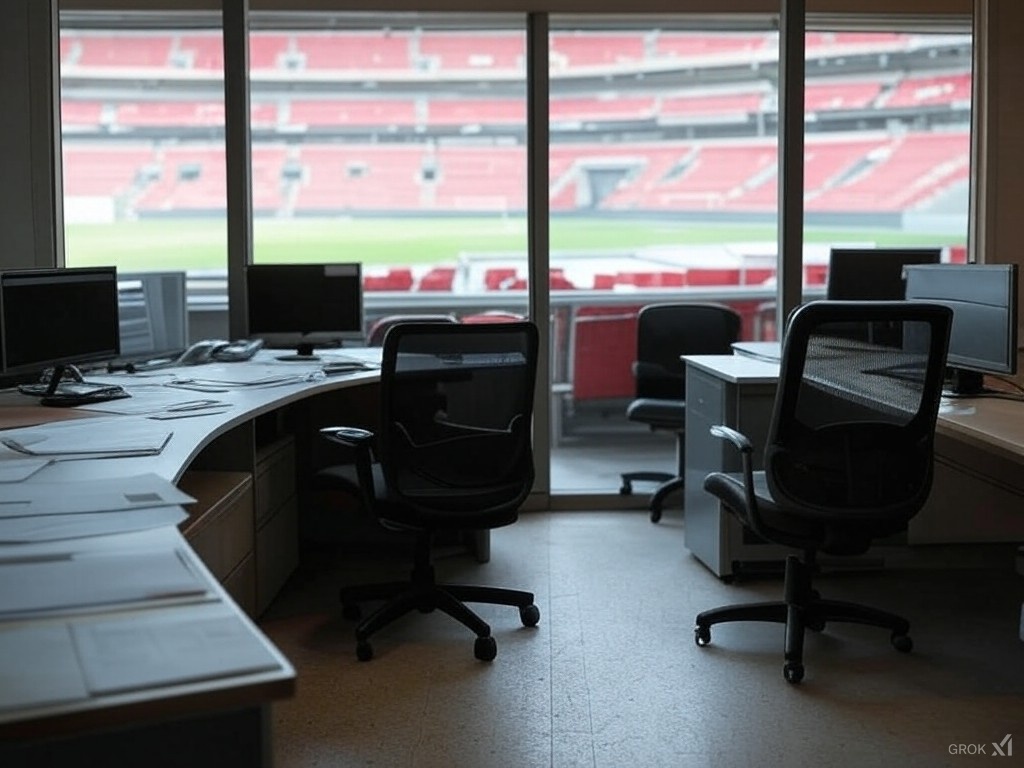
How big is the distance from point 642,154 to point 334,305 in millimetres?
7303

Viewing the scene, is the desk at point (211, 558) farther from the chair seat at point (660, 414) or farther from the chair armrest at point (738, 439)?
the chair seat at point (660, 414)

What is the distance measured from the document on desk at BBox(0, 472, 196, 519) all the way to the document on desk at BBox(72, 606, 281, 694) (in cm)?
76

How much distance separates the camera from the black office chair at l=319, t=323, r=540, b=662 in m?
4.11

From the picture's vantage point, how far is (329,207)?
11.8 meters

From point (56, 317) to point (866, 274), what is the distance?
3297 mm

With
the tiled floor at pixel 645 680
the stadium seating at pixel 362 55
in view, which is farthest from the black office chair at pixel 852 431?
the stadium seating at pixel 362 55

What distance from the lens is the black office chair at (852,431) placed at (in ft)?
12.3

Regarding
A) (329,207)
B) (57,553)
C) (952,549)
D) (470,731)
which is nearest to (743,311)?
(952,549)

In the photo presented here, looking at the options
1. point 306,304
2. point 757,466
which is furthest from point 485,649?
point 306,304

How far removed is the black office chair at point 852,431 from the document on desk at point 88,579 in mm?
2266

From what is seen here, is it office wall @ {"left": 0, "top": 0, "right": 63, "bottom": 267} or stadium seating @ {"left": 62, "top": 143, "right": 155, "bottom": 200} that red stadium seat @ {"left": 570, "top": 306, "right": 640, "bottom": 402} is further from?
stadium seating @ {"left": 62, "top": 143, "right": 155, "bottom": 200}

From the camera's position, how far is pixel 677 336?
6.56 meters

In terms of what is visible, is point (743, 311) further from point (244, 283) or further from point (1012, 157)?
point (244, 283)

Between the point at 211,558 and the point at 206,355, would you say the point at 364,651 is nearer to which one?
the point at 211,558
